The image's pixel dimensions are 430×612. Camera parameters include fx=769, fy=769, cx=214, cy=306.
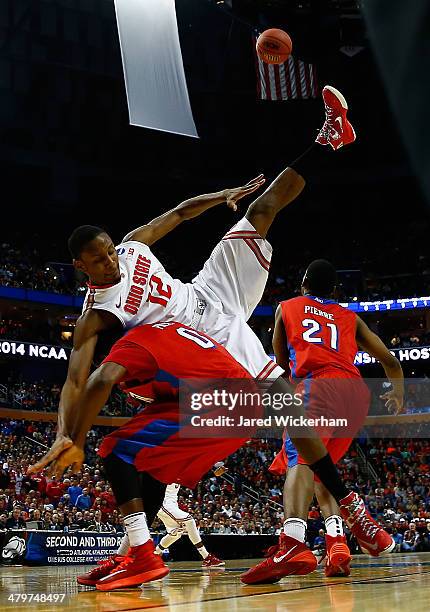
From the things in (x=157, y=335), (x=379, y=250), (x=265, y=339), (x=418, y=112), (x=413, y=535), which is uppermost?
(x=379, y=250)

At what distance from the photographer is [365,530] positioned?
11.7 ft

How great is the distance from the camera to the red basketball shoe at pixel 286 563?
345 cm

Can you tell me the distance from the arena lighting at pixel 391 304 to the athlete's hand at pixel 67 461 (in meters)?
23.7

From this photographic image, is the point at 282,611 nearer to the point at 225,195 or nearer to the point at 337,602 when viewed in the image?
the point at 337,602

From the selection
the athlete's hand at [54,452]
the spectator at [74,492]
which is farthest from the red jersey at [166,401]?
the spectator at [74,492]

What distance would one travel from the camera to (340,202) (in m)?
29.9

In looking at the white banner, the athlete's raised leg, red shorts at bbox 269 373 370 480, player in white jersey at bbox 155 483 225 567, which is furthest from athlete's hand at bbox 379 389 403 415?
the white banner

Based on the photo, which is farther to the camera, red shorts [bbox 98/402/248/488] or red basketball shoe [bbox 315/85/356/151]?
red basketball shoe [bbox 315/85/356/151]

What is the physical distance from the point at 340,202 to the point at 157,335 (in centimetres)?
2727

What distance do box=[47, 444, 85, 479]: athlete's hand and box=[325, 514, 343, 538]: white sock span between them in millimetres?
1610

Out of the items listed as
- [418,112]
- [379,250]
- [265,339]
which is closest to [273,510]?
[265,339]

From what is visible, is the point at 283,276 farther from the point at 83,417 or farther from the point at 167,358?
the point at 83,417

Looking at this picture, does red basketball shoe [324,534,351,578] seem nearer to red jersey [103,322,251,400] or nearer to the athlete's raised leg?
red jersey [103,322,251,400]

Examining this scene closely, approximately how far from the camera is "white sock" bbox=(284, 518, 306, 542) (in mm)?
3559
